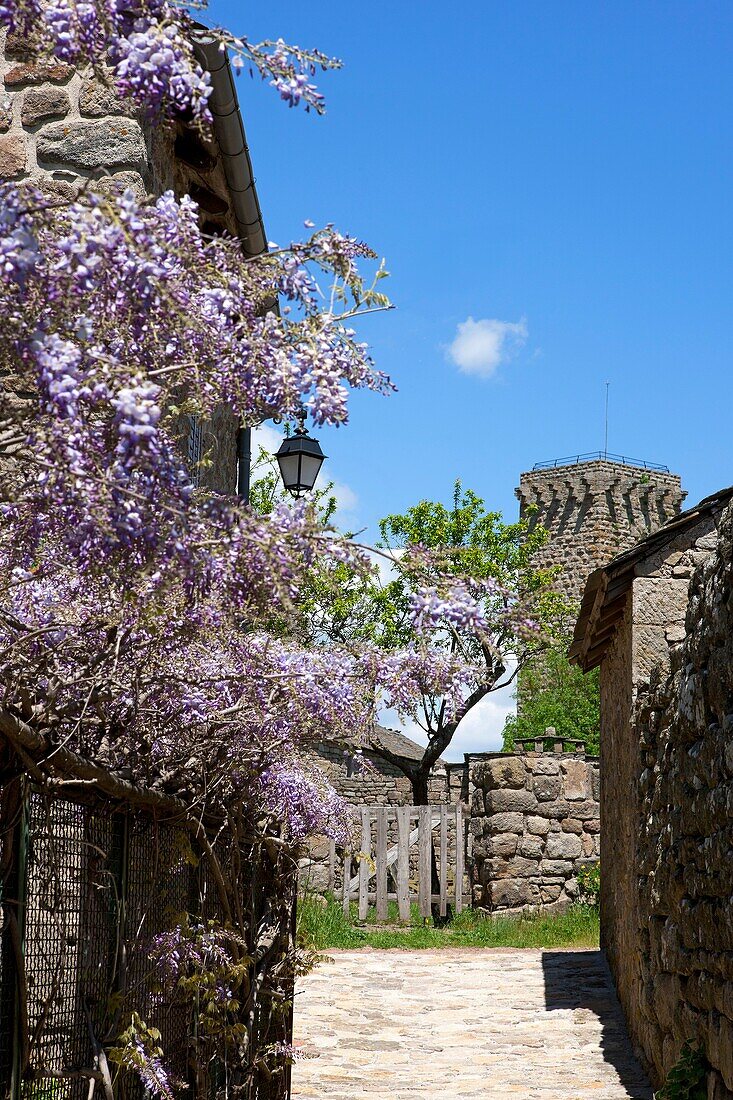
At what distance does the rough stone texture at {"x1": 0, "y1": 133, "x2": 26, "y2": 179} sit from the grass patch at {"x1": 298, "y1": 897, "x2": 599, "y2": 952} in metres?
9.64

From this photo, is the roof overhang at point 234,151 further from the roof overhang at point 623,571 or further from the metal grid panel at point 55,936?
the roof overhang at point 623,571

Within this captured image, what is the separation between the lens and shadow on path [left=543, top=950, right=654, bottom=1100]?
7141 mm

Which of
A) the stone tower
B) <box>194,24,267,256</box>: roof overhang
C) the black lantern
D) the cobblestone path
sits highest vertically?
the stone tower

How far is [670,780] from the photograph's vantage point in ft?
19.4

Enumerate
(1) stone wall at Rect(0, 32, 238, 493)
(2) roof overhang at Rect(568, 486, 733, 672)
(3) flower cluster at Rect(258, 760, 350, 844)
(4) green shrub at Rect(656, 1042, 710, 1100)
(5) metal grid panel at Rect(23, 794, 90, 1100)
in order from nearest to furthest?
(5) metal grid panel at Rect(23, 794, 90, 1100) → (4) green shrub at Rect(656, 1042, 710, 1100) → (3) flower cluster at Rect(258, 760, 350, 844) → (1) stone wall at Rect(0, 32, 238, 493) → (2) roof overhang at Rect(568, 486, 733, 672)

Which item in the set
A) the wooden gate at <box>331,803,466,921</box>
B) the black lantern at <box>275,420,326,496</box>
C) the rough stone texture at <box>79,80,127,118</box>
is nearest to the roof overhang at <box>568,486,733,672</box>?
the black lantern at <box>275,420,326,496</box>

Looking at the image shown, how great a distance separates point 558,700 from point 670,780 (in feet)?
83.8

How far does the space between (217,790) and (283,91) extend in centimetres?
263

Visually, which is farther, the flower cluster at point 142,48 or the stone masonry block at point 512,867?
the stone masonry block at point 512,867

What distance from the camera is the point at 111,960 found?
343 cm

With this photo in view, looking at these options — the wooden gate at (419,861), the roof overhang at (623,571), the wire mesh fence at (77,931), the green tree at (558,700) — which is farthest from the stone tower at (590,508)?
the wire mesh fence at (77,931)

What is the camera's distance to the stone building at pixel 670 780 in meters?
4.39

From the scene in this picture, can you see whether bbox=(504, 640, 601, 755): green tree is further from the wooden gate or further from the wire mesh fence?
the wire mesh fence

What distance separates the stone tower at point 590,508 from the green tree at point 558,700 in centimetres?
541
